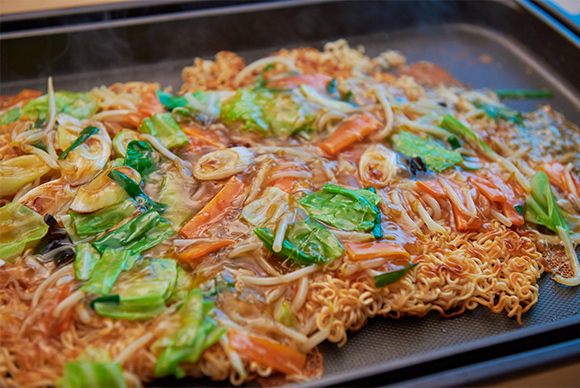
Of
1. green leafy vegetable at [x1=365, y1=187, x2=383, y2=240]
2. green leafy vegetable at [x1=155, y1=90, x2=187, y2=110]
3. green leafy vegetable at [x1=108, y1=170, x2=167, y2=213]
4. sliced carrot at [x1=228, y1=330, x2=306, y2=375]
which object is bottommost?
green leafy vegetable at [x1=108, y1=170, x2=167, y2=213]

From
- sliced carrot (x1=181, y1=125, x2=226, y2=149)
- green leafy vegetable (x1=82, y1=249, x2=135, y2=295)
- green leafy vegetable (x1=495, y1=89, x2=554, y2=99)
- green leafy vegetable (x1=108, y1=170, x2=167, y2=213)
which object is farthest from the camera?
green leafy vegetable (x1=495, y1=89, x2=554, y2=99)

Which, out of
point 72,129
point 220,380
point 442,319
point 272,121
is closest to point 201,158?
point 272,121

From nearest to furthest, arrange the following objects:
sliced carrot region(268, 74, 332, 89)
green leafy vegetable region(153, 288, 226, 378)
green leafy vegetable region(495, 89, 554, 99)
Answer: green leafy vegetable region(153, 288, 226, 378) → sliced carrot region(268, 74, 332, 89) → green leafy vegetable region(495, 89, 554, 99)

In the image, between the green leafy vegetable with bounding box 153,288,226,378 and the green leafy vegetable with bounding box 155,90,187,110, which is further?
the green leafy vegetable with bounding box 155,90,187,110

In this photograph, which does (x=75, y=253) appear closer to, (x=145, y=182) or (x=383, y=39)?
(x=145, y=182)

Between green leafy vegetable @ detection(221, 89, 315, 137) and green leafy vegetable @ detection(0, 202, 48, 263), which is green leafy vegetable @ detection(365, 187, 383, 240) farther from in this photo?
green leafy vegetable @ detection(0, 202, 48, 263)

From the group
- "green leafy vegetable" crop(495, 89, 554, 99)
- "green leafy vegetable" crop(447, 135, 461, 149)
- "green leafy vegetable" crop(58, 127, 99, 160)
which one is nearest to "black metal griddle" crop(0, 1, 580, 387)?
"green leafy vegetable" crop(495, 89, 554, 99)

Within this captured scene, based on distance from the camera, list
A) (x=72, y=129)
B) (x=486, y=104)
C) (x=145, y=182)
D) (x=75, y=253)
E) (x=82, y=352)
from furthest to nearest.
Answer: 1. (x=486, y=104)
2. (x=72, y=129)
3. (x=145, y=182)
4. (x=75, y=253)
5. (x=82, y=352)

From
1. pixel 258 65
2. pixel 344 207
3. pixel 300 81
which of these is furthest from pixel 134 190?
pixel 258 65
